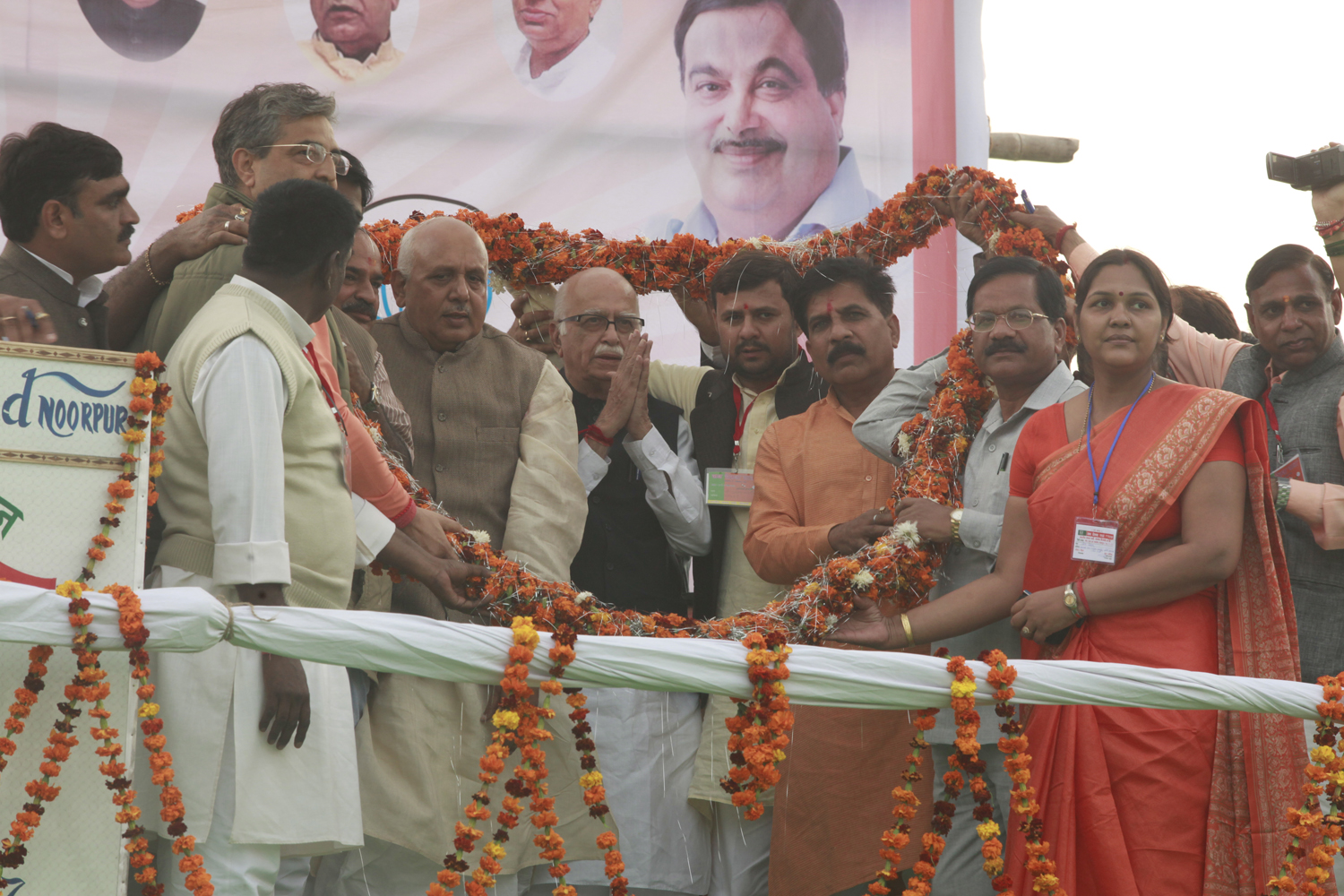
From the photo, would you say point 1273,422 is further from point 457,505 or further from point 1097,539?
point 457,505

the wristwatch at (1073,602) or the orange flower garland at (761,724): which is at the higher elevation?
the wristwatch at (1073,602)

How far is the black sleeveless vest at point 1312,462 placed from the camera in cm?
366

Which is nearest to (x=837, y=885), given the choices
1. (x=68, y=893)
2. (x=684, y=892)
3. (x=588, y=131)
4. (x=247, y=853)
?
(x=684, y=892)

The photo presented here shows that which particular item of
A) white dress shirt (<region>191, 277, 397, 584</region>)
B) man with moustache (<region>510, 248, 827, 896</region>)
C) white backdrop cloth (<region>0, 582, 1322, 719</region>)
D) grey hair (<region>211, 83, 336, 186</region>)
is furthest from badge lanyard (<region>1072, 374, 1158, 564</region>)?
grey hair (<region>211, 83, 336, 186</region>)

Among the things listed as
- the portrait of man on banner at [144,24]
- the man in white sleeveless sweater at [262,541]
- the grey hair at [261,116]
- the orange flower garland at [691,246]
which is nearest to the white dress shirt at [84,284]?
the grey hair at [261,116]

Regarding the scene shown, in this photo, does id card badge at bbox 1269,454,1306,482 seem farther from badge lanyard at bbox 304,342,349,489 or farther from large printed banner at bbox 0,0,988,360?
badge lanyard at bbox 304,342,349,489

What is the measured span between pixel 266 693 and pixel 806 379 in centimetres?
249

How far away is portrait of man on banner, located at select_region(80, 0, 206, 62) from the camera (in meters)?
5.32

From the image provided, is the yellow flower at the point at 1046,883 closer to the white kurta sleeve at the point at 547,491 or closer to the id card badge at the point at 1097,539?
the id card badge at the point at 1097,539

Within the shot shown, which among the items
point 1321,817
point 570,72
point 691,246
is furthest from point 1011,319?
point 570,72

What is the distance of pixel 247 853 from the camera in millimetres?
2562

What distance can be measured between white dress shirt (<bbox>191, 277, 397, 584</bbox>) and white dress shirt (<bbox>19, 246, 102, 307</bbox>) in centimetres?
83

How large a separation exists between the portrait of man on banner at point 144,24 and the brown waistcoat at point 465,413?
7.61 ft

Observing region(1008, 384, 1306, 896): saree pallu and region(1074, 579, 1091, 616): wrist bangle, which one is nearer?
region(1008, 384, 1306, 896): saree pallu
